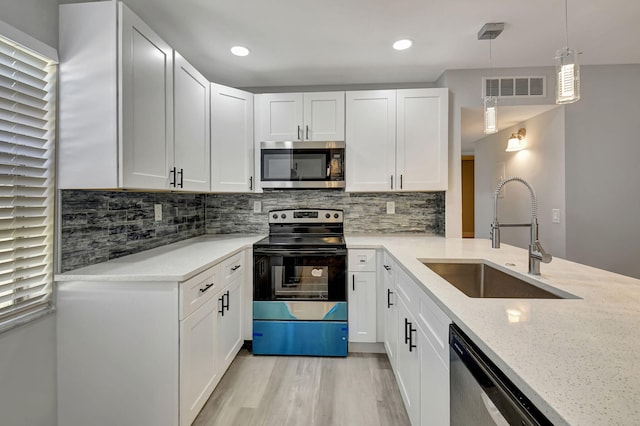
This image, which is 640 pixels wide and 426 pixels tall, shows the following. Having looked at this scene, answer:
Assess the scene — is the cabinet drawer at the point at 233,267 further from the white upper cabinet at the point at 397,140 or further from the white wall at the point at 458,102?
the white wall at the point at 458,102

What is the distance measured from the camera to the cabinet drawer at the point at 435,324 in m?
1.10

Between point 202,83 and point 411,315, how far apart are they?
221 cm

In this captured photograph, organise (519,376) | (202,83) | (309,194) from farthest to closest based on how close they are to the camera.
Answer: (309,194) → (202,83) → (519,376)

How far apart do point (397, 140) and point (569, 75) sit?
1.37m

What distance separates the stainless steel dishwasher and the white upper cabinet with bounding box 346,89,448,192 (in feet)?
6.17

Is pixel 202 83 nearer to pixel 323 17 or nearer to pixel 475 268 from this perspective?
pixel 323 17

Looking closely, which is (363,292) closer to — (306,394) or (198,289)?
(306,394)

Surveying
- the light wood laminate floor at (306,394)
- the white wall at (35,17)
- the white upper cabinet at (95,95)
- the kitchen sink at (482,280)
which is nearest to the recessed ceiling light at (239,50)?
the white upper cabinet at (95,95)

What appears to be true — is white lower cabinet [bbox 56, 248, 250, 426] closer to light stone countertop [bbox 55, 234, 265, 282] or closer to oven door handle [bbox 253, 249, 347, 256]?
light stone countertop [bbox 55, 234, 265, 282]

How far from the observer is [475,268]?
1.85m

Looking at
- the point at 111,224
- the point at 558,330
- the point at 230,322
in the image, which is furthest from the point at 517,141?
the point at 111,224

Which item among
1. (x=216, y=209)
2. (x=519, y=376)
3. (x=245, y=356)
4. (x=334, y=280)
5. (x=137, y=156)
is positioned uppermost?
(x=137, y=156)

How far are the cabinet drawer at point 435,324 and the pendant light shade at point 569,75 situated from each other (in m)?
1.19

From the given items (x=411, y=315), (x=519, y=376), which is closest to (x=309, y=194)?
(x=411, y=315)
